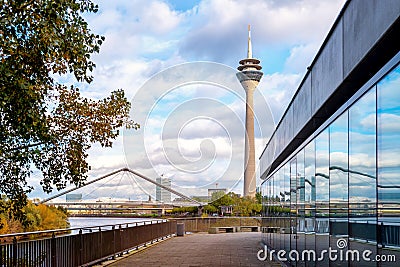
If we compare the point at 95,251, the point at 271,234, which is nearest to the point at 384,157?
the point at 95,251

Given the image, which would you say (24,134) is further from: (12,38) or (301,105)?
(301,105)

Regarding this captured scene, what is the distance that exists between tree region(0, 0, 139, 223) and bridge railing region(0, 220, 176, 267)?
57.3 inches

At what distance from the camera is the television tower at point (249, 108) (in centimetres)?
16123

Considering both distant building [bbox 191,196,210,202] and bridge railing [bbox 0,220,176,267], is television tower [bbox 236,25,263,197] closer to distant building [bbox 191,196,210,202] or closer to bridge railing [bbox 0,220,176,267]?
distant building [bbox 191,196,210,202]

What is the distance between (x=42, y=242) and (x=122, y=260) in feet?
23.4

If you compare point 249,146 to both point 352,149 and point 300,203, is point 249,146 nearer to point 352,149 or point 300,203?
point 300,203

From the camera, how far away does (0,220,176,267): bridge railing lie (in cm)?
1082

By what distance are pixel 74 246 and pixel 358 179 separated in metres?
9.14

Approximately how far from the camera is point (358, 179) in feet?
23.8

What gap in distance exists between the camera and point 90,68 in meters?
7.89

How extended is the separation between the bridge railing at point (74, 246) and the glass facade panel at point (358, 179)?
5.66 meters

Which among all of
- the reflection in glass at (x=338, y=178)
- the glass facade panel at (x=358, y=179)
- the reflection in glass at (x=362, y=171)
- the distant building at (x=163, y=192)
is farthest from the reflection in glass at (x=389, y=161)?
the distant building at (x=163, y=192)

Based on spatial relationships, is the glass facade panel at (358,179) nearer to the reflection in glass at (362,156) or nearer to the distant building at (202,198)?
the reflection in glass at (362,156)

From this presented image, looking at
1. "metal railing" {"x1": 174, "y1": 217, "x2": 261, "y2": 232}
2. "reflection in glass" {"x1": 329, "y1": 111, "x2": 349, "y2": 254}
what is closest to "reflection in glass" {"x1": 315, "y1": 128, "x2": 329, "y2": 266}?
"reflection in glass" {"x1": 329, "y1": 111, "x2": 349, "y2": 254}
